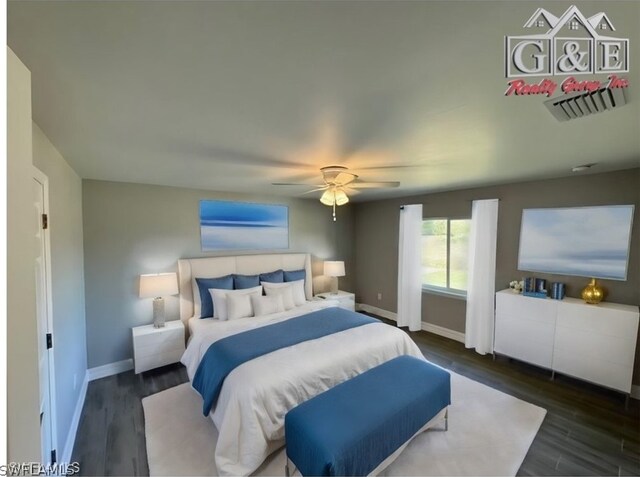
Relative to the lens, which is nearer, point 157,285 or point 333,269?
point 157,285

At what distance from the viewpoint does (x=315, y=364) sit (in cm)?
225

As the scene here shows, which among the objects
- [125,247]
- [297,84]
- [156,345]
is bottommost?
[156,345]

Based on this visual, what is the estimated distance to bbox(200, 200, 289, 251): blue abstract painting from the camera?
12.9 ft

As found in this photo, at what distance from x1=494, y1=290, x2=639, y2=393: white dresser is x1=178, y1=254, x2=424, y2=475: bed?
1418 millimetres

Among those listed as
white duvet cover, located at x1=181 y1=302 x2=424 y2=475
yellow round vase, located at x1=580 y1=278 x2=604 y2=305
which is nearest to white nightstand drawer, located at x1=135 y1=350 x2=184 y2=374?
white duvet cover, located at x1=181 y1=302 x2=424 y2=475

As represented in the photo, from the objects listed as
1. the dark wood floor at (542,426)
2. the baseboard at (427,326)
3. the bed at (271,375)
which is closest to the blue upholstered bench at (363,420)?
the bed at (271,375)

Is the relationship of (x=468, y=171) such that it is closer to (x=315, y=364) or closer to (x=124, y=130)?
(x=315, y=364)

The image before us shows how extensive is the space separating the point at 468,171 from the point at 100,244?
429 centimetres

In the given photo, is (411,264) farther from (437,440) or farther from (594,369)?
(437,440)

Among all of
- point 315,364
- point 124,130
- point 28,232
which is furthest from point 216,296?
point 28,232

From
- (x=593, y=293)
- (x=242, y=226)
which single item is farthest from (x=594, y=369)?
(x=242, y=226)

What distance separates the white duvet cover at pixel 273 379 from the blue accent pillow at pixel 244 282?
2.99 feet

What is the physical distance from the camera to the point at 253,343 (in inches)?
98.9

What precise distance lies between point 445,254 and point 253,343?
3.37 metres
